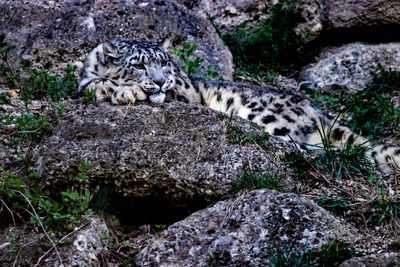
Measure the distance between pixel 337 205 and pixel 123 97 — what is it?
2.26m

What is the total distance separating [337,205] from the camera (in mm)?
5102

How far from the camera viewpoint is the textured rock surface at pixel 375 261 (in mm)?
3840

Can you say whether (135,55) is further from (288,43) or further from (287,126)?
(288,43)

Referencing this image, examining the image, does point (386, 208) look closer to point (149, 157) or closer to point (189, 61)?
point (149, 157)

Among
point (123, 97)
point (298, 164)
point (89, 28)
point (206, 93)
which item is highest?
point (123, 97)

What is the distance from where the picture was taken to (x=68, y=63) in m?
8.50

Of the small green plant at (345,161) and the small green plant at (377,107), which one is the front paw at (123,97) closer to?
the small green plant at (345,161)

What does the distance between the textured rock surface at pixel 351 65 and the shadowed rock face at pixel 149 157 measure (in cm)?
399

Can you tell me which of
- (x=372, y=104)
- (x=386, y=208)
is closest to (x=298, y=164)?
(x=386, y=208)

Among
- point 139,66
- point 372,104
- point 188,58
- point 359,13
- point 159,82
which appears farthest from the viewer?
point 359,13

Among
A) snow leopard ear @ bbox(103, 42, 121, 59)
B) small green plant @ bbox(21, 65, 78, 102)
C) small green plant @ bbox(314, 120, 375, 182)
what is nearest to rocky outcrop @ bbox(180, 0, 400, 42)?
snow leopard ear @ bbox(103, 42, 121, 59)

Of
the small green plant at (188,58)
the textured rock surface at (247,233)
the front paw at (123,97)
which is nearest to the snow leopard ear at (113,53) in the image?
the front paw at (123,97)

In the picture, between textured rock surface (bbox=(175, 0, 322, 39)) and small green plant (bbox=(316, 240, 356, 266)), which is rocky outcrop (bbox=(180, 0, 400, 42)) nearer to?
textured rock surface (bbox=(175, 0, 322, 39))

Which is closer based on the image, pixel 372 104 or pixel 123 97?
pixel 123 97
